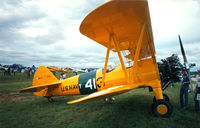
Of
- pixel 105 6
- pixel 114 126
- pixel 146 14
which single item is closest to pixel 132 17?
pixel 146 14

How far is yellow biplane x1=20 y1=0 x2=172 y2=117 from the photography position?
6.32 feet

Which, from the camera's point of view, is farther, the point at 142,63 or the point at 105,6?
the point at 142,63

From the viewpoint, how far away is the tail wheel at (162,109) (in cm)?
274

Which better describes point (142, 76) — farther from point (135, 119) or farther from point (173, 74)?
point (173, 74)

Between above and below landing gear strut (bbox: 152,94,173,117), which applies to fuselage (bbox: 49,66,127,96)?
above

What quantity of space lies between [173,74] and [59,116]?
441 cm

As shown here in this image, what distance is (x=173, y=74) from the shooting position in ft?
12.3

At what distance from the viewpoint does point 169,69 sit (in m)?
3.66

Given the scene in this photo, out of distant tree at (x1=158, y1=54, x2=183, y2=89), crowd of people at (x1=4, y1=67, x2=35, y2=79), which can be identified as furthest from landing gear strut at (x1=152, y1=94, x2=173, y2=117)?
crowd of people at (x1=4, y1=67, x2=35, y2=79)

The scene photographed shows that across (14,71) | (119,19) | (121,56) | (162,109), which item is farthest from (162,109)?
(14,71)

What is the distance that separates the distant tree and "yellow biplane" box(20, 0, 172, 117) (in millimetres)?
816

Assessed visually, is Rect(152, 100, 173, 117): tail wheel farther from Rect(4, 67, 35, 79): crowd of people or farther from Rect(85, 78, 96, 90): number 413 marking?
Rect(4, 67, 35, 79): crowd of people

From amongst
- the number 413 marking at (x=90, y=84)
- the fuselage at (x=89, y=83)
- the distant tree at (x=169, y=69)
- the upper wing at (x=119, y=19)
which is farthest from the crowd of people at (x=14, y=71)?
the distant tree at (x=169, y=69)

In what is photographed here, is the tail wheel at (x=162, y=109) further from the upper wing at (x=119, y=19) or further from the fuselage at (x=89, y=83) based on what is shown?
the upper wing at (x=119, y=19)
